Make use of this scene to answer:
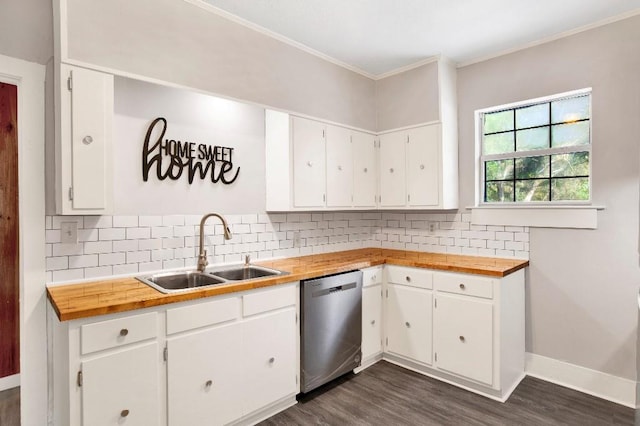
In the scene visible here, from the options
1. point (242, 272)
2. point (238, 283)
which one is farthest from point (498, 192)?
point (238, 283)

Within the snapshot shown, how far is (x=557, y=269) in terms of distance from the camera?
2.84 m

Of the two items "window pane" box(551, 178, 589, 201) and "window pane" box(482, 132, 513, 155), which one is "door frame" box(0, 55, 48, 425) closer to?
"window pane" box(482, 132, 513, 155)

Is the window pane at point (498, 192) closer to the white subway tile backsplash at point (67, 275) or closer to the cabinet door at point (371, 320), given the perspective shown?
the cabinet door at point (371, 320)

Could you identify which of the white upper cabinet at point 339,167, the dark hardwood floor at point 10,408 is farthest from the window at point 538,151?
the dark hardwood floor at point 10,408

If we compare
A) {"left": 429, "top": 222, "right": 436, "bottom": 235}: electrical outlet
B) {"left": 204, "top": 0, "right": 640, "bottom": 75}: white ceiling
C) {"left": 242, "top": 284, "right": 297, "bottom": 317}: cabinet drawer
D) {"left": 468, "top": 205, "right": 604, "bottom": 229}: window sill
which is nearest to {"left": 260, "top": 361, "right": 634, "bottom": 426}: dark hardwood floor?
{"left": 242, "top": 284, "right": 297, "bottom": 317}: cabinet drawer

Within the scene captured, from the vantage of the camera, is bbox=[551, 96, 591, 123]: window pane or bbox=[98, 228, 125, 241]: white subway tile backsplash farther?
bbox=[551, 96, 591, 123]: window pane

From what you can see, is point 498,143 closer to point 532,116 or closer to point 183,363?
point 532,116

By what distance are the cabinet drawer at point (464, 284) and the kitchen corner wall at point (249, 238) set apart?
655 mm

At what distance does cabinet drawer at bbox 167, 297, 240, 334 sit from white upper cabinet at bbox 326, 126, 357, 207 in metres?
1.39

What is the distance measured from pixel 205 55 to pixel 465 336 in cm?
272

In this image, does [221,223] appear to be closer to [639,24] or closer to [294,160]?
[294,160]

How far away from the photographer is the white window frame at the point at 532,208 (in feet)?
8.88

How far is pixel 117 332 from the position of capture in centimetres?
170

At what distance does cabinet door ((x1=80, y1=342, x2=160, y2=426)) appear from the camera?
1637 mm
